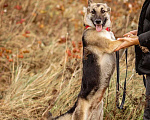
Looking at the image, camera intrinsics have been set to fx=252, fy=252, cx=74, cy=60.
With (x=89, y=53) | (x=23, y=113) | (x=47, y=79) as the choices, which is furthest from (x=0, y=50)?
(x=89, y=53)

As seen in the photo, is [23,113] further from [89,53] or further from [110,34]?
[110,34]

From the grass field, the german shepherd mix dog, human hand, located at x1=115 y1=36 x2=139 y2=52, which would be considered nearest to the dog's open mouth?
the german shepherd mix dog

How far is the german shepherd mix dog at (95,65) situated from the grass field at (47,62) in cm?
27

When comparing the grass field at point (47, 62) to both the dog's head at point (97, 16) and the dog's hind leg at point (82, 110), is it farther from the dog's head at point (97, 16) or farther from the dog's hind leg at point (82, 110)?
the dog's head at point (97, 16)

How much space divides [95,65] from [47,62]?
108 inches

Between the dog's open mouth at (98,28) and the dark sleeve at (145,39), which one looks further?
the dog's open mouth at (98,28)

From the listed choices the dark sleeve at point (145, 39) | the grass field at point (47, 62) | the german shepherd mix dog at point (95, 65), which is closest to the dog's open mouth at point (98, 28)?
the german shepherd mix dog at point (95, 65)

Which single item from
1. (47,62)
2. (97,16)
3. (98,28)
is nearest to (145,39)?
(98,28)

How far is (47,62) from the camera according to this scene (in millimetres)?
5664

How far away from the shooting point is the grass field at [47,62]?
3963 mm

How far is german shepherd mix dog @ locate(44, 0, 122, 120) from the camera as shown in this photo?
10.0 ft

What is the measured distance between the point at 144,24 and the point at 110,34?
2.15ft

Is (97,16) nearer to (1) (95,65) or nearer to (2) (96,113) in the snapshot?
(1) (95,65)

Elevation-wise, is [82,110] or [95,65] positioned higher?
[95,65]
